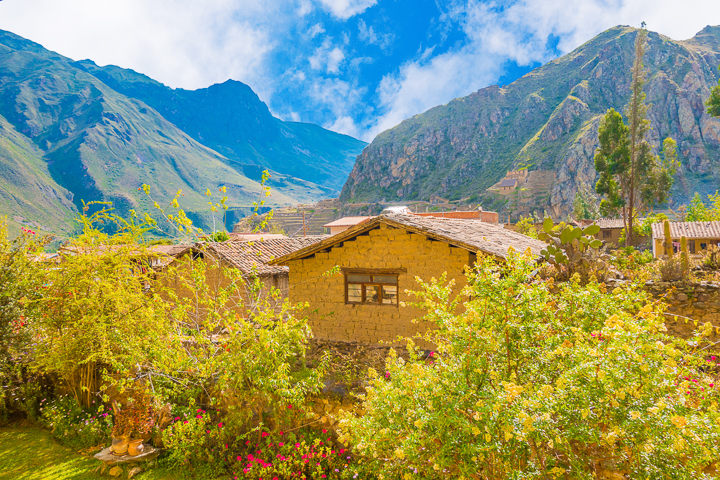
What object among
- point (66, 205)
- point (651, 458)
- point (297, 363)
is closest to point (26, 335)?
point (297, 363)

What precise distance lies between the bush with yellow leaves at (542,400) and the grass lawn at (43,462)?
234 inches

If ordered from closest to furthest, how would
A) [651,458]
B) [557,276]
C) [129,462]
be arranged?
[651,458], [129,462], [557,276]

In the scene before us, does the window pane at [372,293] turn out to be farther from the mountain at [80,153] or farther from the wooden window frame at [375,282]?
the mountain at [80,153]

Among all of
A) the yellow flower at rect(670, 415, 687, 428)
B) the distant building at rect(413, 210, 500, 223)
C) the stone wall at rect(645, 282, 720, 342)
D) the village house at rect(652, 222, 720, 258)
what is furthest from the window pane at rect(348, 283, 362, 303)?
the village house at rect(652, 222, 720, 258)

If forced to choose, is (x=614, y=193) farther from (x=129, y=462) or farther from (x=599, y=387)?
(x=129, y=462)

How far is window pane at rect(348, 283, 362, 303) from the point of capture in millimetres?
10234

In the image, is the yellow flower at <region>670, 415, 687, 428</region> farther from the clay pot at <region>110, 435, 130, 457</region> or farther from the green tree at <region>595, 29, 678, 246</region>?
the green tree at <region>595, 29, 678, 246</region>

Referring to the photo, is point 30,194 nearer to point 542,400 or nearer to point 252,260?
point 252,260

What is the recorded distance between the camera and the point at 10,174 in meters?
75.3

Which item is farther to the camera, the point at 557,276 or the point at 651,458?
the point at 557,276

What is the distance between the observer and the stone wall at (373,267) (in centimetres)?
955

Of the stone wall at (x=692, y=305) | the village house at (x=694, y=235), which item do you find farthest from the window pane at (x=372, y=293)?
the village house at (x=694, y=235)

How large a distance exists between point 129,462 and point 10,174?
99.6 meters

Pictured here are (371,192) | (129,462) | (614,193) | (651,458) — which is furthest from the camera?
(371,192)
